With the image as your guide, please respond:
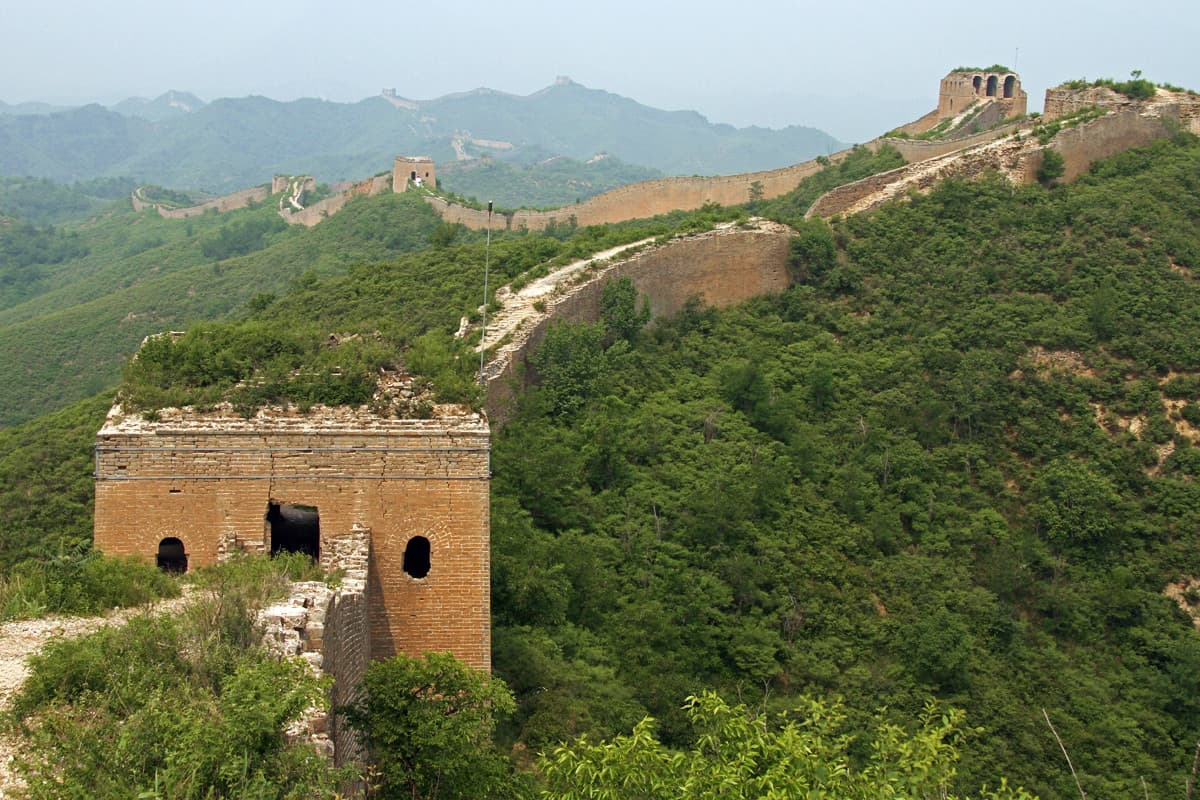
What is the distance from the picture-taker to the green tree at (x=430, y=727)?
795 cm

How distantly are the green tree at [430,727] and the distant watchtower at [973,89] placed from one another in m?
34.2

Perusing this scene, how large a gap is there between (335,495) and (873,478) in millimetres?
11526

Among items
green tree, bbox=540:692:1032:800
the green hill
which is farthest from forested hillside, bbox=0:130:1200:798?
the green hill

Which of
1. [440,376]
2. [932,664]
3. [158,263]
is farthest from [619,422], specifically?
[158,263]

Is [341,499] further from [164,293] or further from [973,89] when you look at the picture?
[164,293]

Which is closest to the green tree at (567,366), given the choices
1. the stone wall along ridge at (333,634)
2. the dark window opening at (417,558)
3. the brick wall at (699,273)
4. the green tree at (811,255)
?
the brick wall at (699,273)

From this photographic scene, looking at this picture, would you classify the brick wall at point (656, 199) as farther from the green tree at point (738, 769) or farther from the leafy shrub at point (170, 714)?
the leafy shrub at point (170, 714)

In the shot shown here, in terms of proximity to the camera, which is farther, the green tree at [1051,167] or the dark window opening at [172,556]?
the green tree at [1051,167]

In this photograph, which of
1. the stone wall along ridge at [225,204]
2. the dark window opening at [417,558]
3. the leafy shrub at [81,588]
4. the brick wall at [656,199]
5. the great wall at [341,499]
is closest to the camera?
the leafy shrub at [81,588]

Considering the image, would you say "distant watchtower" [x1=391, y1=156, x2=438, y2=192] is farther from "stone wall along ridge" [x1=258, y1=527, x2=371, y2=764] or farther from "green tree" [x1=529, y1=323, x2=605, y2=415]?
"stone wall along ridge" [x1=258, y1=527, x2=371, y2=764]

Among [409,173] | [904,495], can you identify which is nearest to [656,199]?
[409,173]

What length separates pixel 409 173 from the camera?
167 ft

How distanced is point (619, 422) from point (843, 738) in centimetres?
1189

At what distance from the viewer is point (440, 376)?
10.9 metres
